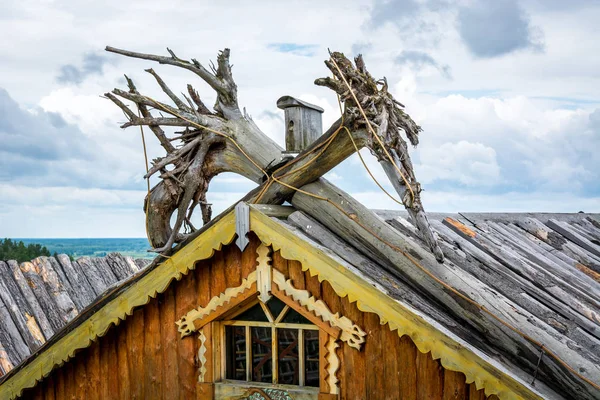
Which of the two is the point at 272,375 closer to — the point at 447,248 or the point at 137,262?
the point at 447,248

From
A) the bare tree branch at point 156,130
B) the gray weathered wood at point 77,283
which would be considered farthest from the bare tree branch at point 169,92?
the gray weathered wood at point 77,283

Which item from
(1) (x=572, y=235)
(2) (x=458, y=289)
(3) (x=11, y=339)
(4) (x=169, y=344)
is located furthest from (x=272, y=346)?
(3) (x=11, y=339)

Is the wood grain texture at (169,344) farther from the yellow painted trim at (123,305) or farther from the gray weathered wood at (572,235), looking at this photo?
the gray weathered wood at (572,235)

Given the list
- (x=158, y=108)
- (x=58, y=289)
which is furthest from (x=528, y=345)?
(x=58, y=289)

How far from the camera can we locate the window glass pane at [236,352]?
6.77 m

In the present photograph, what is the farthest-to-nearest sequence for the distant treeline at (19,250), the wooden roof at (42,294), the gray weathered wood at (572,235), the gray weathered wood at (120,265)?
the distant treeline at (19,250) < the gray weathered wood at (120,265) < the wooden roof at (42,294) < the gray weathered wood at (572,235)

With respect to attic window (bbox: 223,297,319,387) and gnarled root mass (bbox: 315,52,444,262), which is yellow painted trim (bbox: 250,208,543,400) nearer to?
attic window (bbox: 223,297,319,387)

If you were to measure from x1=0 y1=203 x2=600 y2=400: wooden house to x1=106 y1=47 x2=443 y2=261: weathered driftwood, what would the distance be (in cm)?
51

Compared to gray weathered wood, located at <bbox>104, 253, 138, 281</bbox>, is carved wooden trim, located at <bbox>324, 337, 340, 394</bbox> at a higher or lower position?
lower

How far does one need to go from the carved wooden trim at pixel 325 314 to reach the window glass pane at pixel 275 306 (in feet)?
0.56

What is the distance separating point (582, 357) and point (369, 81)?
2721 mm

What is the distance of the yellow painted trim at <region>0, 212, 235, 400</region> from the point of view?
647 centimetres

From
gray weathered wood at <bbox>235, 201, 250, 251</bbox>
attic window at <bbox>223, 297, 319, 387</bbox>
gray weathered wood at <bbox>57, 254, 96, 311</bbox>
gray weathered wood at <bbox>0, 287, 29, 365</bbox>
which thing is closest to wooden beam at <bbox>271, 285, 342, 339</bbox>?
attic window at <bbox>223, 297, 319, 387</bbox>

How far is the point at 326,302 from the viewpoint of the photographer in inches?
245
